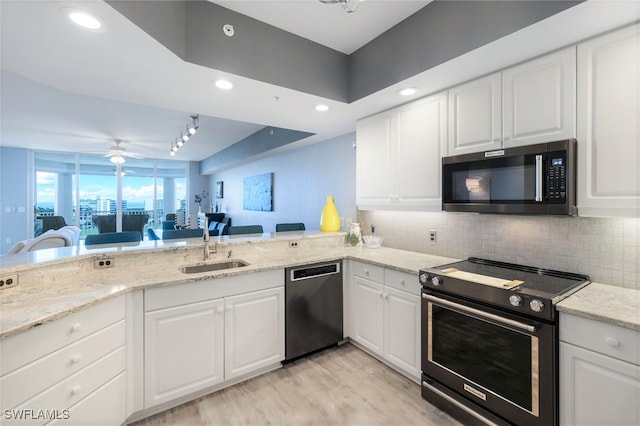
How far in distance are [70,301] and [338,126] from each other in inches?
110

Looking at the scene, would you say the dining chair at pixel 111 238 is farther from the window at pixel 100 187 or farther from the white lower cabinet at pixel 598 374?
the window at pixel 100 187

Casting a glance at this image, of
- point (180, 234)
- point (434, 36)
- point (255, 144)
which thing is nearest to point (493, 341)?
point (434, 36)

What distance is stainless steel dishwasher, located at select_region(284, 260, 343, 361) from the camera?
2.35 metres

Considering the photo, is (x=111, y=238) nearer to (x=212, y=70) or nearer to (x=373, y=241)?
Result: (x=212, y=70)

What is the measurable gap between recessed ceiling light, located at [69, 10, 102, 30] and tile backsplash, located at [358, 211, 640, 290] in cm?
262

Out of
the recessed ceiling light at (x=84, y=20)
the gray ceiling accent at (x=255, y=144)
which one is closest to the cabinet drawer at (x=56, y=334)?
the recessed ceiling light at (x=84, y=20)

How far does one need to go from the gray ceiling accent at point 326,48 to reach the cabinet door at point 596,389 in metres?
1.62

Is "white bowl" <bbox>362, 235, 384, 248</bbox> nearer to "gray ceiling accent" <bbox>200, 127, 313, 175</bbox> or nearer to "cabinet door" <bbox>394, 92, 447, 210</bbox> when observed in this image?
"cabinet door" <bbox>394, 92, 447, 210</bbox>

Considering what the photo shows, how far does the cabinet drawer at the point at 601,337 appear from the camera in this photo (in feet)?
3.88

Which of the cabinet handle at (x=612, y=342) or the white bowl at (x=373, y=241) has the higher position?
the white bowl at (x=373, y=241)

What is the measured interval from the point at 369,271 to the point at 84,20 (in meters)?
2.39

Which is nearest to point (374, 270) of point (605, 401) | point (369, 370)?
point (369, 370)

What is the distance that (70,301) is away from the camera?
142cm

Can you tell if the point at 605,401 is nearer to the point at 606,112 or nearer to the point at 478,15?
the point at 606,112
